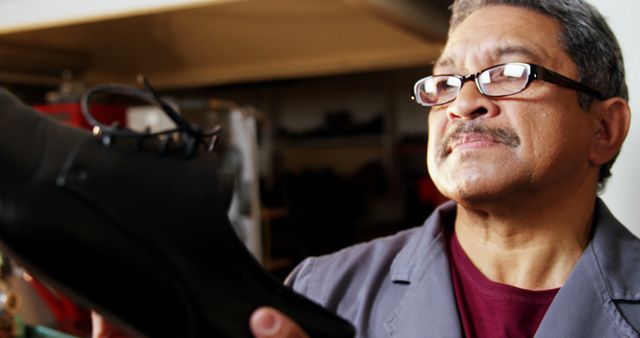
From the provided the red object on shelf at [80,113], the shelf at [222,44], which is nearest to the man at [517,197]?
the shelf at [222,44]

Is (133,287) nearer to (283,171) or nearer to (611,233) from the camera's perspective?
(611,233)

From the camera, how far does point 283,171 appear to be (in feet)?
17.5

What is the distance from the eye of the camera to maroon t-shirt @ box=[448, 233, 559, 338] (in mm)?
1024

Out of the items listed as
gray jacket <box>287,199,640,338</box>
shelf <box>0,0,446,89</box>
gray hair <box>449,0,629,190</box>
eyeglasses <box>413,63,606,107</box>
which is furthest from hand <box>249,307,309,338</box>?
shelf <box>0,0,446,89</box>

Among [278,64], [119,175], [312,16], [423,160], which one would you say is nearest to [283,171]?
[423,160]

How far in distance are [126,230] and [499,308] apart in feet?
2.09

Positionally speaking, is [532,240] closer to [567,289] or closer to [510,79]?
[567,289]

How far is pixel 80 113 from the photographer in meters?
2.29

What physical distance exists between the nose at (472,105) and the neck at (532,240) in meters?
0.15

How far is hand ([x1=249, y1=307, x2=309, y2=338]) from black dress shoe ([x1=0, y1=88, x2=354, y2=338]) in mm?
18

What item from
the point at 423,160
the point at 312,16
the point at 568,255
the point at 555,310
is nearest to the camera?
the point at 555,310

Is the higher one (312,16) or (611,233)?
(312,16)

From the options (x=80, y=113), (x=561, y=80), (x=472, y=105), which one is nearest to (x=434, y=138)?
(x=472, y=105)

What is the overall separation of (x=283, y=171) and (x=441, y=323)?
4328 mm
